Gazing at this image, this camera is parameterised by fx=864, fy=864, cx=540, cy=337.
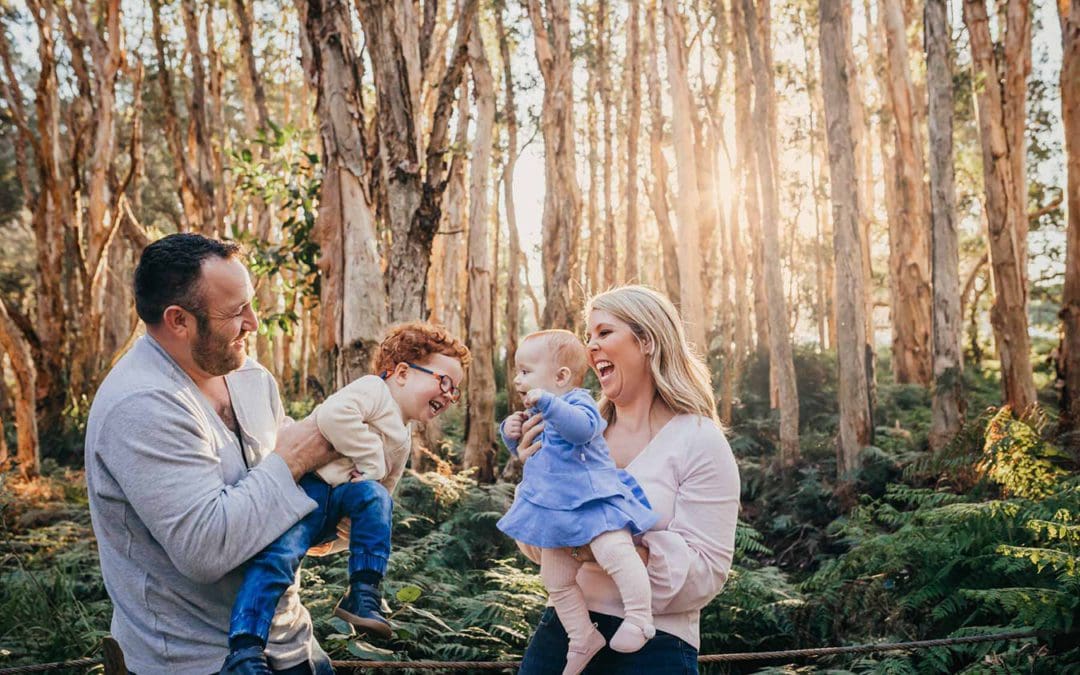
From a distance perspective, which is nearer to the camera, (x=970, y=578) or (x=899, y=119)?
(x=970, y=578)

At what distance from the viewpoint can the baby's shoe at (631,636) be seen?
2066mm

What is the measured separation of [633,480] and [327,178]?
4169 millimetres

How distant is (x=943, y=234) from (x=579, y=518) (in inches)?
312

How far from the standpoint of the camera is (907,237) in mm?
15266

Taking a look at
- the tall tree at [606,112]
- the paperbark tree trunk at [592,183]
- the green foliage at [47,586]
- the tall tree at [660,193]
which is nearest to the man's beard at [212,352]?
the green foliage at [47,586]

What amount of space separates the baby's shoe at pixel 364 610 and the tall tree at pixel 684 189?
9711 mm

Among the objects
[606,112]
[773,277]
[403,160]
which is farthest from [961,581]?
[606,112]

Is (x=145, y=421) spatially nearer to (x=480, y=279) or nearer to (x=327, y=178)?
(x=327, y=178)

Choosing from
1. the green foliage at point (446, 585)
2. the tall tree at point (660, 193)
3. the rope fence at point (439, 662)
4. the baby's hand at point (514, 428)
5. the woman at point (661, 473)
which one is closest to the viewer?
the rope fence at point (439, 662)

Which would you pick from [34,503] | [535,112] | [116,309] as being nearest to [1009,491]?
[34,503]

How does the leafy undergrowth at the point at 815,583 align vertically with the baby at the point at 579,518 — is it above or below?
below

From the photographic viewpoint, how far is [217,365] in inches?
79.2

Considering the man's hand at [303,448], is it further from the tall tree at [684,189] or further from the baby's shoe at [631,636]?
the tall tree at [684,189]

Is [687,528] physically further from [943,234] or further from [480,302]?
[480,302]
